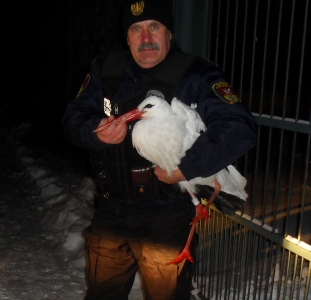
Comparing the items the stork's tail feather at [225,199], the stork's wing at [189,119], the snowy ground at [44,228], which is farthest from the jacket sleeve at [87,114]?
the snowy ground at [44,228]

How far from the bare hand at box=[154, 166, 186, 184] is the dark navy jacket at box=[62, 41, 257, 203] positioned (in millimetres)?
50

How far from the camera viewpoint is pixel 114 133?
7.28 feet

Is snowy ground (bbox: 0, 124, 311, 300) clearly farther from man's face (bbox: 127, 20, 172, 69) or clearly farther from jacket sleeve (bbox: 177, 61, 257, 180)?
man's face (bbox: 127, 20, 172, 69)

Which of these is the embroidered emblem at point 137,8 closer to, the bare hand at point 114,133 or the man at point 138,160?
the man at point 138,160

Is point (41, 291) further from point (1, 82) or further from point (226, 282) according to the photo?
point (1, 82)

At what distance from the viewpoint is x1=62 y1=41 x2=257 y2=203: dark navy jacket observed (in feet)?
6.93

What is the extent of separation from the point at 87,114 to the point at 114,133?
357mm

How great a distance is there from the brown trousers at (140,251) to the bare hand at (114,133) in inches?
17.8

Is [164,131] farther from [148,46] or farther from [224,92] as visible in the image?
[148,46]

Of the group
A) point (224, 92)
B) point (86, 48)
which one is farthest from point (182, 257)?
point (86, 48)

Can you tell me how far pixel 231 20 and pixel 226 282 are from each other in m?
1.84

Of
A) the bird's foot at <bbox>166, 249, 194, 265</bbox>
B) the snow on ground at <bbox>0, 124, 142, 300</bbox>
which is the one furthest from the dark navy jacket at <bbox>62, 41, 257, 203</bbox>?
the snow on ground at <bbox>0, 124, 142, 300</bbox>

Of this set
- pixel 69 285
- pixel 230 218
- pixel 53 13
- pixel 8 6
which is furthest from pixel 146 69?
pixel 8 6

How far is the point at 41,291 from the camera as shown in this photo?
3.47 meters
